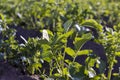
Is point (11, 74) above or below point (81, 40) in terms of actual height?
below

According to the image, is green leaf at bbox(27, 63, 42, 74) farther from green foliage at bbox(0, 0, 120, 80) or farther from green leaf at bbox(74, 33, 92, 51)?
green leaf at bbox(74, 33, 92, 51)

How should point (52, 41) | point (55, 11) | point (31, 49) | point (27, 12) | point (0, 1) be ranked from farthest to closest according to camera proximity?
point (0, 1)
point (27, 12)
point (55, 11)
point (31, 49)
point (52, 41)

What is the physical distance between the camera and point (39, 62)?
2.60m

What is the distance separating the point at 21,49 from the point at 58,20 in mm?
1191

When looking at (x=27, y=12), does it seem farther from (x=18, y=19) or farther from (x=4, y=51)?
(x=4, y=51)

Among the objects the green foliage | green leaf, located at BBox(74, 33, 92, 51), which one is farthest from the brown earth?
green leaf, located at BBox(74, 33, 92, 51)

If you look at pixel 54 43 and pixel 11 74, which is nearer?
pixel 54 43

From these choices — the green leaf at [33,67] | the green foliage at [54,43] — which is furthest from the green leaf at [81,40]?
the green leaf at [33,67]

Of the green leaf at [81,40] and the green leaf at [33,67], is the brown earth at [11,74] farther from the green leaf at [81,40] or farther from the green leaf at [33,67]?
the green leaf at [81,40]

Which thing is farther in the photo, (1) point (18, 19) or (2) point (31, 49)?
(1) point (18, 19)

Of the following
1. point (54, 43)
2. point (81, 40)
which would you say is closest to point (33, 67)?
point (54, 43)

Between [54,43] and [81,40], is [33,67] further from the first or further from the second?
[81,40]

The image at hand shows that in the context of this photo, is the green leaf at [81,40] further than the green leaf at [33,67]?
No

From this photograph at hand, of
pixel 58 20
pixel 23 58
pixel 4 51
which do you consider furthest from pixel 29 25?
pixel 23 58
